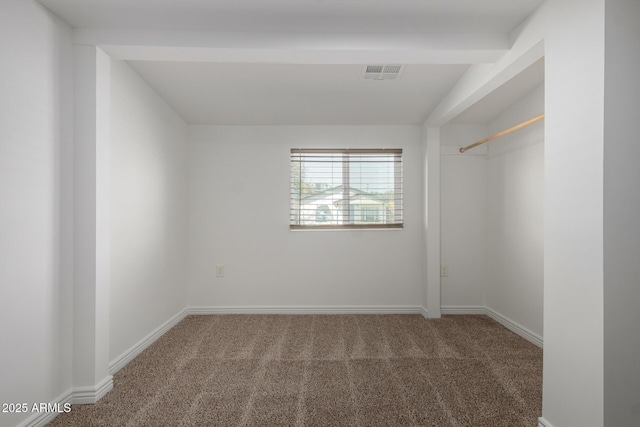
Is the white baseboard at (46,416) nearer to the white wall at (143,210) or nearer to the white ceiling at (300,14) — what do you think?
the white wall at (143,210)

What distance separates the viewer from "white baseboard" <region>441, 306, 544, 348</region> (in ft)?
9.44

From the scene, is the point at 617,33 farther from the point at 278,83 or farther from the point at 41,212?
the point at 41,212

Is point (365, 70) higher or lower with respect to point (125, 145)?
higher

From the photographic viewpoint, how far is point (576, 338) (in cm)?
145

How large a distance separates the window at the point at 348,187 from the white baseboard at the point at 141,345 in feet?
5.56

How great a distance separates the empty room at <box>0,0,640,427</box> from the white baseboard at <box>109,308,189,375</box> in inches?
0.8

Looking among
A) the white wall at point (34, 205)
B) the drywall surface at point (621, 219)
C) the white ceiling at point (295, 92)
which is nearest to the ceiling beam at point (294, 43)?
the white wall at point (34, 205)

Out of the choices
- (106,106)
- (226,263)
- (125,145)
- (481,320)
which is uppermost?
(106,106)

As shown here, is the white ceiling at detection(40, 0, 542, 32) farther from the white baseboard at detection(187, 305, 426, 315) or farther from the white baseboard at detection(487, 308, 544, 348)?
the white baseboard at detection(187, 305, 426, 315)

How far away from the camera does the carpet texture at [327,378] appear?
1.82m

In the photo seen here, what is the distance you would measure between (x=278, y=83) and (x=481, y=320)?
3.14 meters

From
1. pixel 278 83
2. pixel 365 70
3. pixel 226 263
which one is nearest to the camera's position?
pixel 365 70

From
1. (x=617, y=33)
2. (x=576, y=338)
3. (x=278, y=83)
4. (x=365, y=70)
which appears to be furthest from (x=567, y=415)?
(x=278, y=83)

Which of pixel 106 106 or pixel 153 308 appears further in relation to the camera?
pixel 153 308
